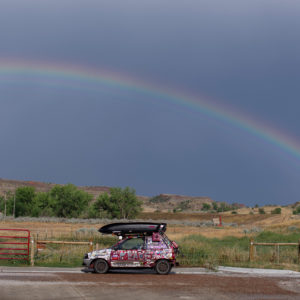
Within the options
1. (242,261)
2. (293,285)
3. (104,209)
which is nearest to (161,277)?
(293,285)

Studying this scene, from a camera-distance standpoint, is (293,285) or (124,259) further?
(124,259)

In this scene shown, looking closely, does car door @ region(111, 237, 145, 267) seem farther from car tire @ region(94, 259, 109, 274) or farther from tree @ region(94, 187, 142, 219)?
tree @ region(94, 187, 142, 219)

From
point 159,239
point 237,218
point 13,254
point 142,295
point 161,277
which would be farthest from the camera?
point 237,218

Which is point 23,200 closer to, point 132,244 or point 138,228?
point 132,244

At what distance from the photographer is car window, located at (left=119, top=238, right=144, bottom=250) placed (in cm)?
2053

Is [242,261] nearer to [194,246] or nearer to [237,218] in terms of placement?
[194,246]

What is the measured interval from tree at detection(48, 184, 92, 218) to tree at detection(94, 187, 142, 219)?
15.2ft

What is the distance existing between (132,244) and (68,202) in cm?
8096

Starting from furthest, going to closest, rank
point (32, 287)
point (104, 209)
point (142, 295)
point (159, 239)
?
point (104, 209) → point (159, 239) → point (32, 287) → point (142, 295)

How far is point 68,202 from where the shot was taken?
10000cm

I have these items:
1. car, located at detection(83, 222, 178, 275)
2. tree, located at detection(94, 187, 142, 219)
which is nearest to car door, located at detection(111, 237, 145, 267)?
car, located at detection(83, 222, 178, 275)

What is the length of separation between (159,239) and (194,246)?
4953 mm

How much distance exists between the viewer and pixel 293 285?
17562 millimetres

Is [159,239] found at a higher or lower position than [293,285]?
higher
